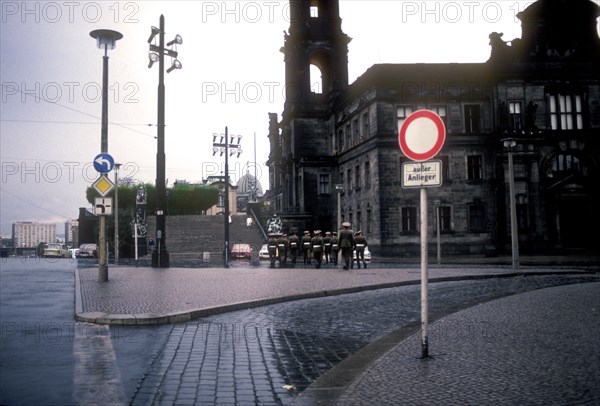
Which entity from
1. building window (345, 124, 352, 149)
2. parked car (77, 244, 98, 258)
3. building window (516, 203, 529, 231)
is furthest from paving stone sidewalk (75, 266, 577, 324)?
parked car (77, 244, 98, 258)

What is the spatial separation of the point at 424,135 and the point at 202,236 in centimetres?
5421

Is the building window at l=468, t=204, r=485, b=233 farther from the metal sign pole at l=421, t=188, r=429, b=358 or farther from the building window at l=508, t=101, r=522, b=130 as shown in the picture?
the metal sign pole at l=421, t=188, r=429, b=358

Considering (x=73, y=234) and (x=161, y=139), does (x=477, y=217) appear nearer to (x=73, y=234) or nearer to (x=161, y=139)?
(x=161, y=139)

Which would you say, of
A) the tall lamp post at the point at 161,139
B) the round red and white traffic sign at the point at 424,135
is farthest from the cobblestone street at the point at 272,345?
the tall lamp post at the point at 161,139

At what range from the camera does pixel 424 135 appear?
7.55 metres

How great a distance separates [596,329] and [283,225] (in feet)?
155

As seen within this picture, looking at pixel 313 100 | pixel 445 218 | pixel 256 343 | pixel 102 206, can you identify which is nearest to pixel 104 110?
pixel 102 206

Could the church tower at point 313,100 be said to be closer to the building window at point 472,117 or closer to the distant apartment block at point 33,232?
the building window at point 472,117

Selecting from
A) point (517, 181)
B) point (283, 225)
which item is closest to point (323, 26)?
point (283, 225)

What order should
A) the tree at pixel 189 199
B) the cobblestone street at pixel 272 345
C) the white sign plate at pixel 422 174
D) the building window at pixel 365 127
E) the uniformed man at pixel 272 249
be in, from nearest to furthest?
1. the cobblestone street at pixel 272 345
2. the white sign plate at pixel 422 174
3. the uniformed man at pixel 272 249
4. the building window at pixel 365 127
5. the tree at pixel 189 199

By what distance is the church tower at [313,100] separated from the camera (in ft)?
186

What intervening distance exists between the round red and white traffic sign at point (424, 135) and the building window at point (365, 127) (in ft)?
128

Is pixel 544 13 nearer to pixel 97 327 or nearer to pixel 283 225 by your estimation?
pixel 283 225

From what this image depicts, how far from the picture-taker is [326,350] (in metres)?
7.95
